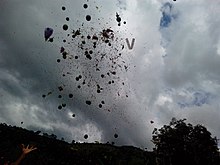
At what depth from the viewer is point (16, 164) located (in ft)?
23.1

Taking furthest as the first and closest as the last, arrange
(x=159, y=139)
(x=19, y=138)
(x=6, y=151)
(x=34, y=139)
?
(x=34, y=139), (x=19, y=138), (x=6, y=151), (x=159, y=139)

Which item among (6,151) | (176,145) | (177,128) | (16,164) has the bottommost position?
(16,164)

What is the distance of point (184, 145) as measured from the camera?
189 ft

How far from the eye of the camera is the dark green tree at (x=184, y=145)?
55.3 meters

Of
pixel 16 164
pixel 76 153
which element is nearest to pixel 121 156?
pixel 76 153

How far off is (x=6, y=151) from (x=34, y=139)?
14347 mm

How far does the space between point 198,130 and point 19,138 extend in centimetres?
3785

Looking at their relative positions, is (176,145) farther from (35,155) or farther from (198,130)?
(35,155)

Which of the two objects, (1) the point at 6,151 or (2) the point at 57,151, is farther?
(2) the point at 57,151

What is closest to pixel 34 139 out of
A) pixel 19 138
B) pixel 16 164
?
pixel 19 138

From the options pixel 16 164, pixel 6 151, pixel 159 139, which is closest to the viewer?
pixel 16 164

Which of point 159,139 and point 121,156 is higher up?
point 121,156

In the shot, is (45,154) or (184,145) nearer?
(184,145)

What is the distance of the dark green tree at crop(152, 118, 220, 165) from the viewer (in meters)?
55.3
